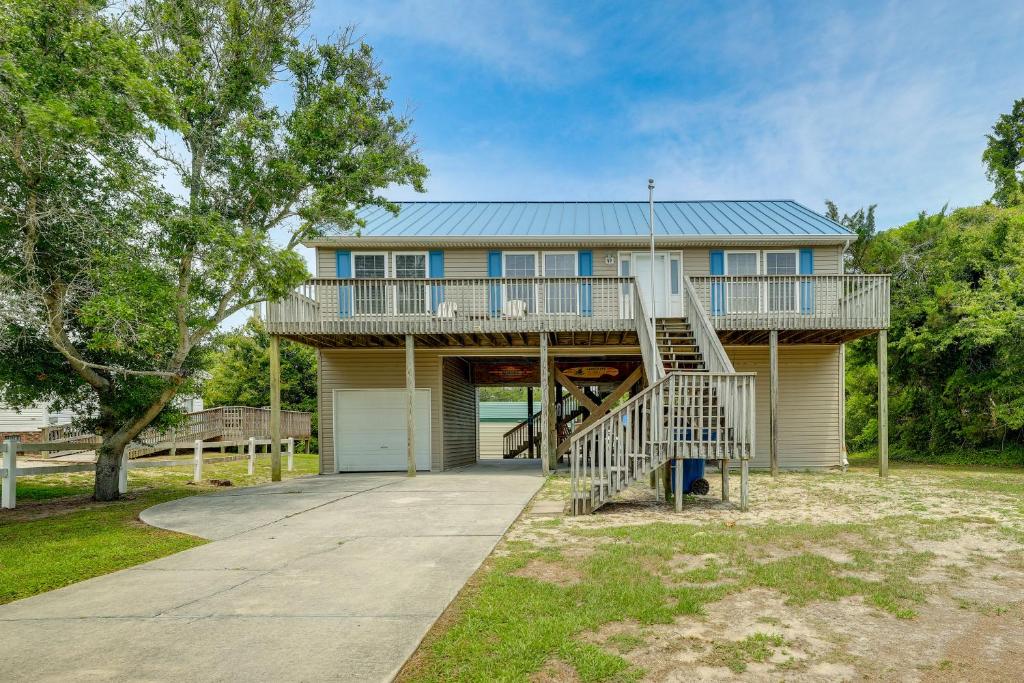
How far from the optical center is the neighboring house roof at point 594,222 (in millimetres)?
15680

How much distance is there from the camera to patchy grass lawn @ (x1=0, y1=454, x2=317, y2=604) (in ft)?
18.9

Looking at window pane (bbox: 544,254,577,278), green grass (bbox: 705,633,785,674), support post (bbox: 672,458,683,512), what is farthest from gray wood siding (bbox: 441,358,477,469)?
green grass (bbox: 705,633,785,674)

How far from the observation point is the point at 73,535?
304 inches

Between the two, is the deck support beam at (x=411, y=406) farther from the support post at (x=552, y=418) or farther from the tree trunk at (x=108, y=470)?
the tree trunk at (x=108, y=470)

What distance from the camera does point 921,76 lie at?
67.5 feet

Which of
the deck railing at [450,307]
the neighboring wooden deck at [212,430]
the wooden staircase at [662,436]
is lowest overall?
the neighboring wooden deck at [212,430]

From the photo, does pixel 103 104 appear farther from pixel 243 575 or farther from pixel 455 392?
pixel 455 392

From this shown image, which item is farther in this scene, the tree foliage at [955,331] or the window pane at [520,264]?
the tree foliage at [955,331]

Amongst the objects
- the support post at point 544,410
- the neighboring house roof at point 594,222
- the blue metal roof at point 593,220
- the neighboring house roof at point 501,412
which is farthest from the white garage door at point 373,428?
the neighboring house roof at point 501,412

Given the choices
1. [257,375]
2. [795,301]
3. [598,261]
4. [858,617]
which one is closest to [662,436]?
[858,617]

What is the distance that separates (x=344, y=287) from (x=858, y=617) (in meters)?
12.5

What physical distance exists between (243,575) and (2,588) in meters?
1.93

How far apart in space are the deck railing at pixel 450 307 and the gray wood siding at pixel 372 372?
Result: 84.1 inches

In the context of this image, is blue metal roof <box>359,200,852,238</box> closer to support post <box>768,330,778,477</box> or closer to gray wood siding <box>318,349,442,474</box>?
gray wood siding <box>318,349,442,474</box>
